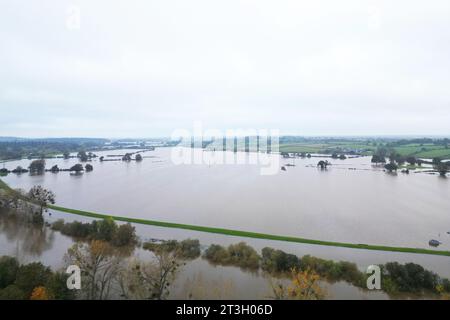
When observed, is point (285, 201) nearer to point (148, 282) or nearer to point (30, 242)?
point (148, 282)

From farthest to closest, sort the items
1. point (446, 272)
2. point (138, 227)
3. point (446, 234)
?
point (138, 227), point (446, 234), point (446, 272)

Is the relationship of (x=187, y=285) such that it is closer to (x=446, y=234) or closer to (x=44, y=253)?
(x=44, y=253)

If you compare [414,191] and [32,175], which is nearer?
[414,191]

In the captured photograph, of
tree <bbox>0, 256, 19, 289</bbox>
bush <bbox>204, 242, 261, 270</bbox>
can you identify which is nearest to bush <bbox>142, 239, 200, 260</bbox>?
bush <bbox>204, 242, 261, 270</bbox>

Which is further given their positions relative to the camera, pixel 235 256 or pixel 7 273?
pixel 235 256

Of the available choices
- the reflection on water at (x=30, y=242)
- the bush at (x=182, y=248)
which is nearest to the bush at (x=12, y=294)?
the reflection on water at (x=30, y=242)

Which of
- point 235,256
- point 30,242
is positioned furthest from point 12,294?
point 30,242
